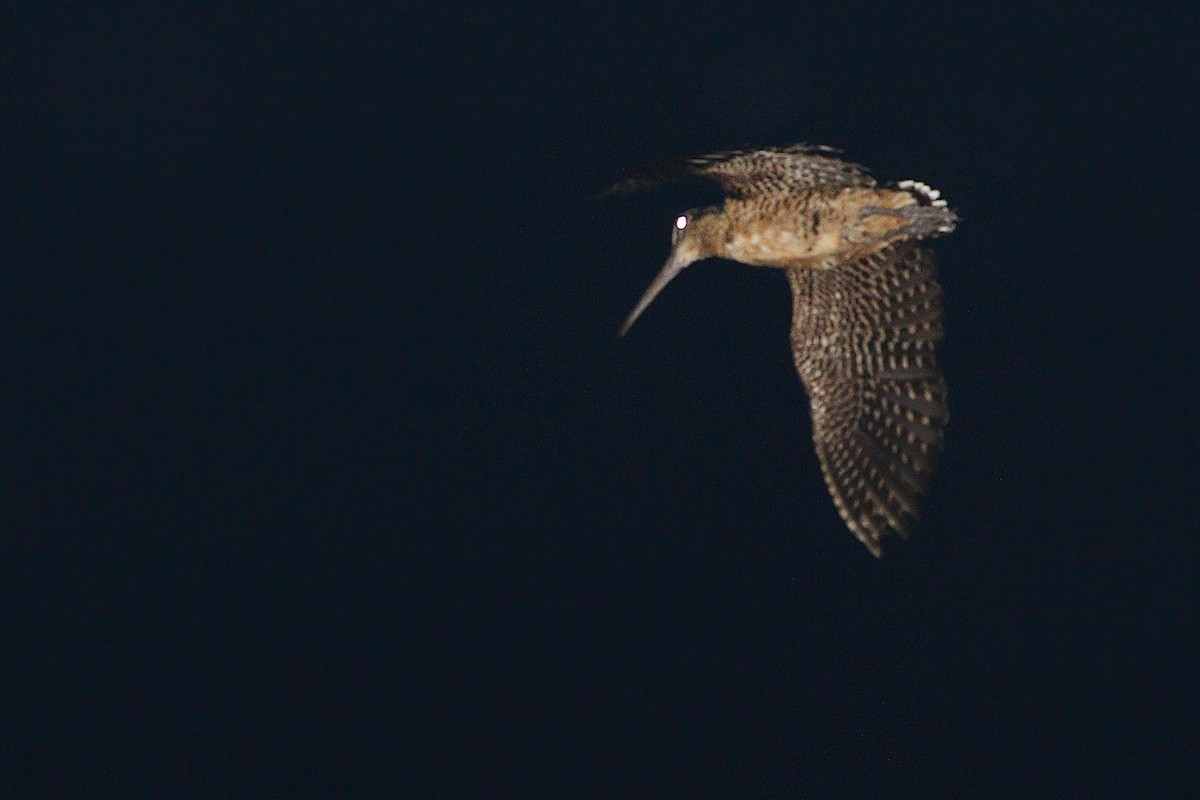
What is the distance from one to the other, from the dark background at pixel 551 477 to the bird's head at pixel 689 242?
983 millimetres

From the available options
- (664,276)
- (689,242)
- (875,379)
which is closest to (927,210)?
(875,379)

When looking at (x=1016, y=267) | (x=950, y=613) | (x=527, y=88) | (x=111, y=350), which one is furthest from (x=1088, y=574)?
(x=111, y=350)

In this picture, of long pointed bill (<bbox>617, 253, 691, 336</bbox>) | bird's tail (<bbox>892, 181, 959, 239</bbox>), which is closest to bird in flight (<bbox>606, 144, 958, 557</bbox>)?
bird's tail (<bbox>892, 181, 959, 239</bbox>)

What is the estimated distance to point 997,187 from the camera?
30.2 ft

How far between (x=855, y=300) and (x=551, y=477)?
7.34 feet

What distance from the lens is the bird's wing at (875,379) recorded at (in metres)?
7.39

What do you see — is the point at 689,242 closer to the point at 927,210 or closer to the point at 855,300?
the point at 855,300

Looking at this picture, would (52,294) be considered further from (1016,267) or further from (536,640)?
(1016,267)

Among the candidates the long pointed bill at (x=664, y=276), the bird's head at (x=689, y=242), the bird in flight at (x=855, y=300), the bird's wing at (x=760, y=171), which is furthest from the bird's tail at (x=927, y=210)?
the long pointed bill at (x=664, y=276)

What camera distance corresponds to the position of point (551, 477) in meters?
9.14

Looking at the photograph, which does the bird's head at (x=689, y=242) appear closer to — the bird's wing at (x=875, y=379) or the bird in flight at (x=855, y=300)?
the bird in flight at (x=855, y=300)

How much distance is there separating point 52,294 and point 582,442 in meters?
3.17

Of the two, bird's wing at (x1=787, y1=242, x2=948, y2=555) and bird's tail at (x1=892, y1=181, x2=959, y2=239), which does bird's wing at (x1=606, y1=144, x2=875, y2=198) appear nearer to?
bird's tail at (x1=892, y1=181, x2=959, y2=239)

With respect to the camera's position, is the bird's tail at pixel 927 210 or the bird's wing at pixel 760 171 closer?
the bird's wing at pixel 760 171
